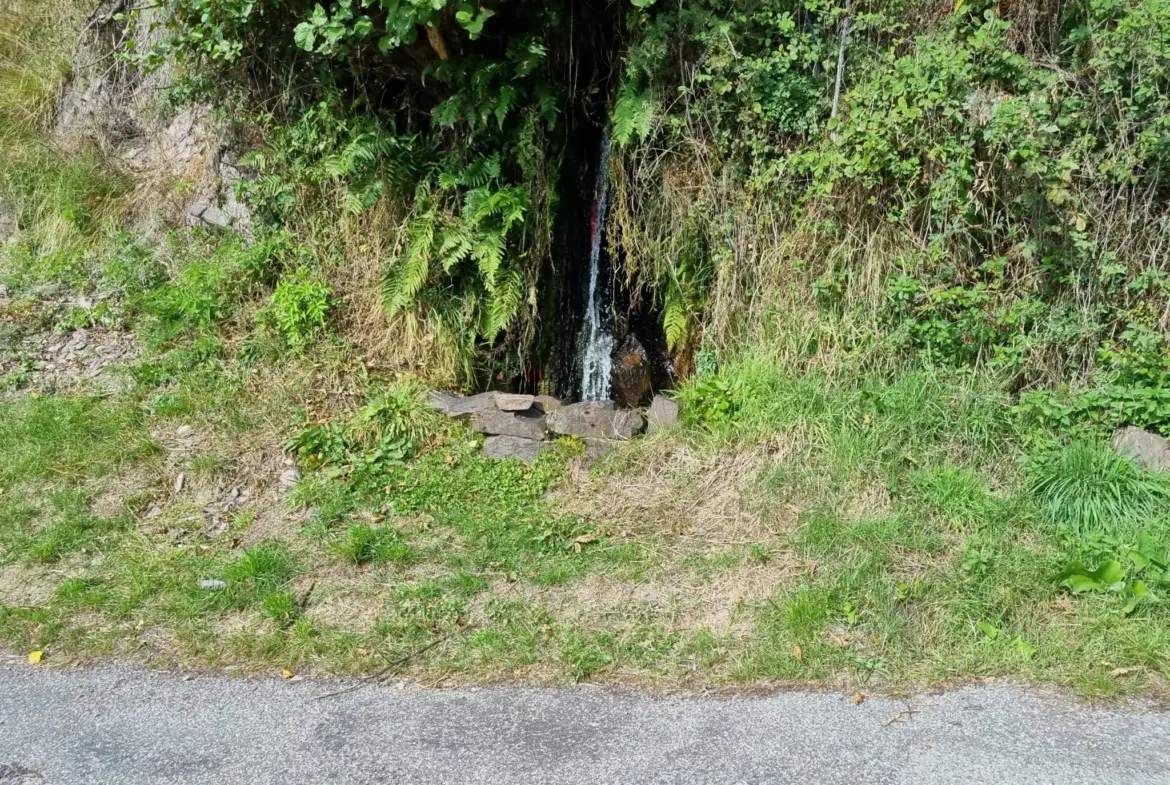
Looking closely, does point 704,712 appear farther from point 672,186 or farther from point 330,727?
point 672,186

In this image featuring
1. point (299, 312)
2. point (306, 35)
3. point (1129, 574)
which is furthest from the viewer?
point (299, 312)

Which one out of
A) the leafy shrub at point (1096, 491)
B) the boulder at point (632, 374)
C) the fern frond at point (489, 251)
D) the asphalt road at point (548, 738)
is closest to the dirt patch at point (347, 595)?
the asphalt road at point (548, 738)

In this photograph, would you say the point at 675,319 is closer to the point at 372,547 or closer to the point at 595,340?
the point at 595,340

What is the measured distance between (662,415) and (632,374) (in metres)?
1.27

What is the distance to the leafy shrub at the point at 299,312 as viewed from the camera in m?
6.40

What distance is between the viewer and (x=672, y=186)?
615cm

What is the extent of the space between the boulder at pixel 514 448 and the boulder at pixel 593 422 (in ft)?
0.70

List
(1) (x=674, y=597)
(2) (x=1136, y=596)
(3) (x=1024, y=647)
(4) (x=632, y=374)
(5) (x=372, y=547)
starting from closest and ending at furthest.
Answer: (3) (x=1024, y=647)
(2) (x=1136, y=596)
(1) (x=674, y=597)
(5) (x=372, y=547)
(4) (x=632, y=374)

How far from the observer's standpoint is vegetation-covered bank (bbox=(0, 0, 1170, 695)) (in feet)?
14.1

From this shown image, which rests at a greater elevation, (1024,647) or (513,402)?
(513,402)

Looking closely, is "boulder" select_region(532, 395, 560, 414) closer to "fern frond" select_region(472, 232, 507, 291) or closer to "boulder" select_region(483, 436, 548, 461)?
"boulder" select_region(483, 436, 548, 461)

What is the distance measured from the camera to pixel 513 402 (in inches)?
242

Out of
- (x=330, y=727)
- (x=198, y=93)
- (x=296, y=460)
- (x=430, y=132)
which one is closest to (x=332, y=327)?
(x=296, y=460)

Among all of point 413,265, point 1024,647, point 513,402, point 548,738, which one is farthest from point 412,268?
point 1024,647
